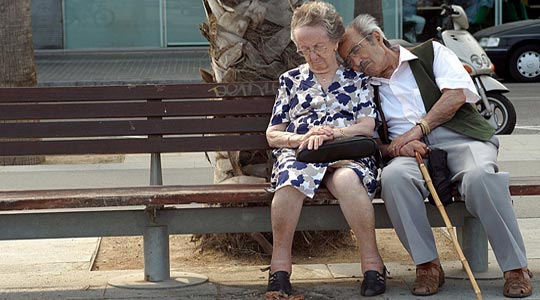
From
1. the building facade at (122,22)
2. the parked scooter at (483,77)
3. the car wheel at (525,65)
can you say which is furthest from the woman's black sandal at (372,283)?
the building facade at (122,22)

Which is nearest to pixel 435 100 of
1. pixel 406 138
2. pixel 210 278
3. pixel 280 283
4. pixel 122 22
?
pixel 406 138

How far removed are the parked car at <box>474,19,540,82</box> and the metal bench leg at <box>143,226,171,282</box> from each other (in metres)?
13.4

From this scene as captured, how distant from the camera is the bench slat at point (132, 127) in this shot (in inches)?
221

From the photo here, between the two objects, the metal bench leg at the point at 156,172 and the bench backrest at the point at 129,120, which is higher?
the bench backrest at the point at 129,120

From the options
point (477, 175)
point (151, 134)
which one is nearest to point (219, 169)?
point (151, 134)

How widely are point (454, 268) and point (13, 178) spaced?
13.5 feet

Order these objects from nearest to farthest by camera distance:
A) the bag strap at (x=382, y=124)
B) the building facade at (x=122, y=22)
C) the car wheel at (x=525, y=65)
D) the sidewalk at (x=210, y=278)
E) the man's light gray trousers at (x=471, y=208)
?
the man's light gray trousers at (x=471, y=208) → the sidewalk at (x=210, y=278) → the bag strap at (x=382, y=124) → the car wheel at (x=525, y=65) → the building facade at (x=122, y=22)

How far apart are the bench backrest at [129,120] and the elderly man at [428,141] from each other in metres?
0.62

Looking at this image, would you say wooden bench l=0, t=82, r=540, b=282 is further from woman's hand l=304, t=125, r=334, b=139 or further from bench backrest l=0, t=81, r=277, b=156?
woman's hand l=304, t=125, r=334, b=139

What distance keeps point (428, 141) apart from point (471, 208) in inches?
18.6

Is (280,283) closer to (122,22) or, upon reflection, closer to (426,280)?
(426,280)

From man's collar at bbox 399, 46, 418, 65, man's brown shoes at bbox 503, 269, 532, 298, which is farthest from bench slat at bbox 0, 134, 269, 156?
man's brown shoes at bbox 503, 269, 532, 298

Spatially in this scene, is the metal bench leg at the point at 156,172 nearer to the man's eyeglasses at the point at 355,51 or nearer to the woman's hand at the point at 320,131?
the woman's hand at the point at 320,131

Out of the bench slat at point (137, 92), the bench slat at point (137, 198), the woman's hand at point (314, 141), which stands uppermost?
the bench slat at point (137, 92)
